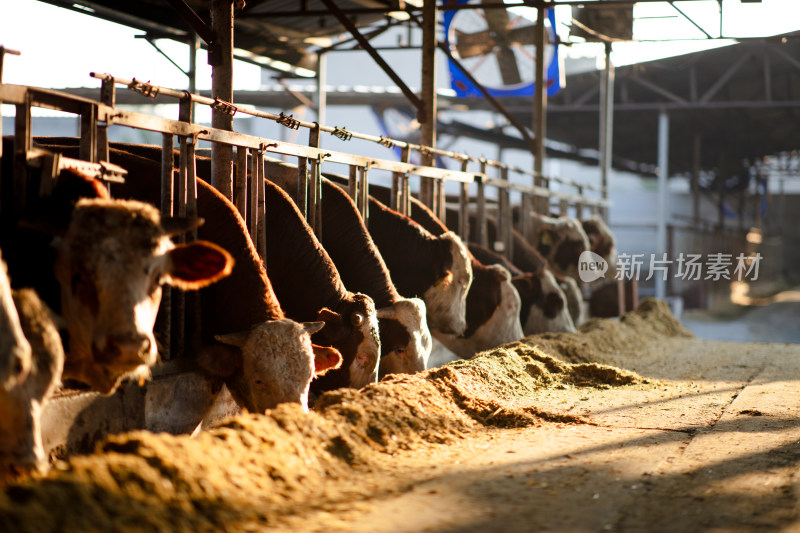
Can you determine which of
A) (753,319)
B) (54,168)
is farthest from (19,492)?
(753,319)

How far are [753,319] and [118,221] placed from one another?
1810 centimetres

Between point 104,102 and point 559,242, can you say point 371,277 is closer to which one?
point 104,102

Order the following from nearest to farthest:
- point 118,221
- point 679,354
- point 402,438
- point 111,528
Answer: point 111,528 → point 118,221 → point 402,438 → point 679,354

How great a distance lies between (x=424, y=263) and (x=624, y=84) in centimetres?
1389

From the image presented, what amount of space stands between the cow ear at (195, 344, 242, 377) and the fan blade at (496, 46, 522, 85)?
10.6m

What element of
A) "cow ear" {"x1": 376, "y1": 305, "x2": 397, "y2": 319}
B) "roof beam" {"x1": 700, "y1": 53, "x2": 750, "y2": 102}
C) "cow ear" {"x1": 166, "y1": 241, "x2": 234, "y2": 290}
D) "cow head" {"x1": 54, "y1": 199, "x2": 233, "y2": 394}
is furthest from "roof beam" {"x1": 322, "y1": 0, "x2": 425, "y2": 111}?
"roof beam" {"x1": 700, "y1": 53, "x2": 750, "y2": 102}

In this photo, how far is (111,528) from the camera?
2.80 m

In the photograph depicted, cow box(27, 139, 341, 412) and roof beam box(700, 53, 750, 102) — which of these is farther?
roof beam box(700, 53, 750, 102)

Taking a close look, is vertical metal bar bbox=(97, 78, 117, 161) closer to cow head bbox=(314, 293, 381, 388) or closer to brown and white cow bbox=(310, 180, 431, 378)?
cow head bbox=(314, 293, 381, 388)

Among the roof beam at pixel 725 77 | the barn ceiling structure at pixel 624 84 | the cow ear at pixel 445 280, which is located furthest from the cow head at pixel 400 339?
the roof beam at pixel 725 77

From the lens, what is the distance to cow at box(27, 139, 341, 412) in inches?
193

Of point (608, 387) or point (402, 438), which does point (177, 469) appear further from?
point (608, 387)

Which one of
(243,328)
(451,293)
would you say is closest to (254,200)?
(243,328)

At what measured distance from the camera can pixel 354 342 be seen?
579 centimetres
